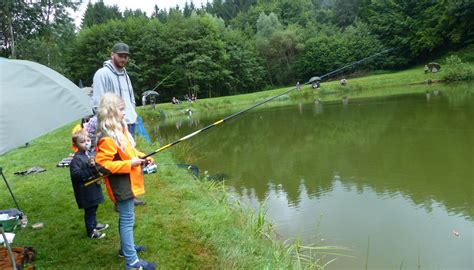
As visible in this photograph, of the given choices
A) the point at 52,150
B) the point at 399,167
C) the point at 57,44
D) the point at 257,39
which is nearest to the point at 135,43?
the point at 257,39

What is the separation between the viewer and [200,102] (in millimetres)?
31844

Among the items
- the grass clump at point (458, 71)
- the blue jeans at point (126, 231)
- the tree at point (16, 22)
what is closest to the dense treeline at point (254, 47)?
the grass clump at point (458, 71)

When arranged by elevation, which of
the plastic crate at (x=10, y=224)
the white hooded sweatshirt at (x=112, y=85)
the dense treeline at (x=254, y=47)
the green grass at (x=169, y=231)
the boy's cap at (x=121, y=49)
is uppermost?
the dense treeline at (x=254, y=47)

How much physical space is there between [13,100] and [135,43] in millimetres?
41986

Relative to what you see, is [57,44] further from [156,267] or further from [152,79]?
[156,267]

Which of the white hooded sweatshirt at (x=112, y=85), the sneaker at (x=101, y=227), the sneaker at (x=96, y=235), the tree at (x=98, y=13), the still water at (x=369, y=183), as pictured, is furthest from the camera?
the tree at (x=98, y=13)

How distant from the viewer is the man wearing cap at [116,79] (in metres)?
4.59

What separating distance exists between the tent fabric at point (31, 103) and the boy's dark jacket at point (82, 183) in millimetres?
707

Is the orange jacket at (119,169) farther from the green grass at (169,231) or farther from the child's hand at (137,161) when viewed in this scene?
the green grass at (169,231)

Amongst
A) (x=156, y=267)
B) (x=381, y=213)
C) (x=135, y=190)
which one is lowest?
(x=381, y=213)

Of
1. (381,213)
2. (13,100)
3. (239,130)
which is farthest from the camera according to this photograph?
(239,130)

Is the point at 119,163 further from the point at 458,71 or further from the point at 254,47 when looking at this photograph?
the point at 254,47

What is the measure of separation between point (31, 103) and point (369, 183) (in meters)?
6.15

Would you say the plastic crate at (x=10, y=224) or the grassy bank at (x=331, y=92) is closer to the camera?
the plastic crate at (x=10, y=224)
